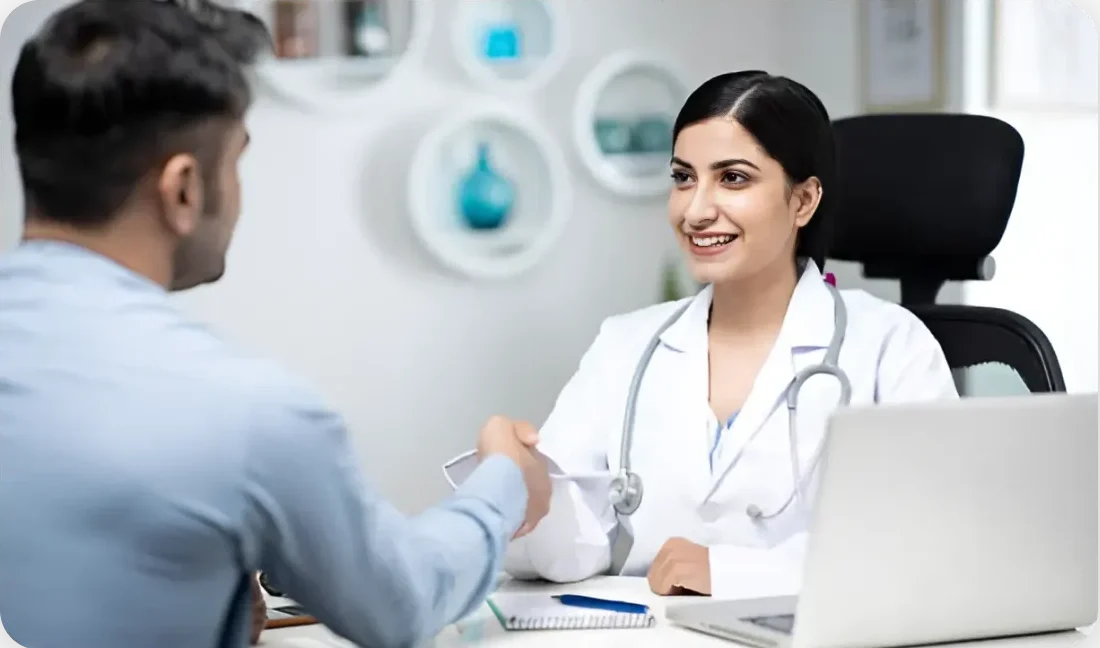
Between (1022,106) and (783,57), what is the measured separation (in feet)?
1.60

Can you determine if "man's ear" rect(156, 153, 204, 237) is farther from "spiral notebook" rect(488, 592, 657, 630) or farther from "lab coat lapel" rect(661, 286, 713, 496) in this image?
"lab coat lapel" rect(661, 286, 713, 496)

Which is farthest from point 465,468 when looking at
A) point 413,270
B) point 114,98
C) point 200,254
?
point 413,270

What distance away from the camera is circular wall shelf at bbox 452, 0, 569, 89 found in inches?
89.8

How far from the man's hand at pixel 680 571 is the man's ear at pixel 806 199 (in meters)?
0.56

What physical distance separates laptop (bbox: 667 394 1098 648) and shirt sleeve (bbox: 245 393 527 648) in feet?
0.90

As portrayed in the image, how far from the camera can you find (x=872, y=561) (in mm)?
1018

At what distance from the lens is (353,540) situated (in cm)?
87

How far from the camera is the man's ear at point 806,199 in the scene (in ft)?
5.44

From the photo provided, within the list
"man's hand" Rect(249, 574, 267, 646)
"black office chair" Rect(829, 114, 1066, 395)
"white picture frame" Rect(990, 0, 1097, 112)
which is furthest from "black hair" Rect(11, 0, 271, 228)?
"white picture frame" Rect(990, 0, 1097, 112)

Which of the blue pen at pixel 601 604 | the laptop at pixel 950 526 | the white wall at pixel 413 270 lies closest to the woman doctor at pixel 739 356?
the blue pen at pixel 601 604

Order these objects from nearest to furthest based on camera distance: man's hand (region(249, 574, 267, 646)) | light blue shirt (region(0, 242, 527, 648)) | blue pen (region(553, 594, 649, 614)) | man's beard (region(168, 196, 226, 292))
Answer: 1. light blue shirt (region(0, 242, 527, 648))
2. man's beard (region(168, 196, 226, 292))
3. man's hand (region(249, 574, 267, 646))
4. blue pen (region(553, 594, 649, 614))

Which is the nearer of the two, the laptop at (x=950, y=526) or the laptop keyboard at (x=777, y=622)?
the laptop at (x=950, y=526)

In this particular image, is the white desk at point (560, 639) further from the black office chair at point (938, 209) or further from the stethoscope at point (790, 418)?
the black office chair at point (938, 209)

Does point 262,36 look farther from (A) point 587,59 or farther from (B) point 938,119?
(A) point 587,59
